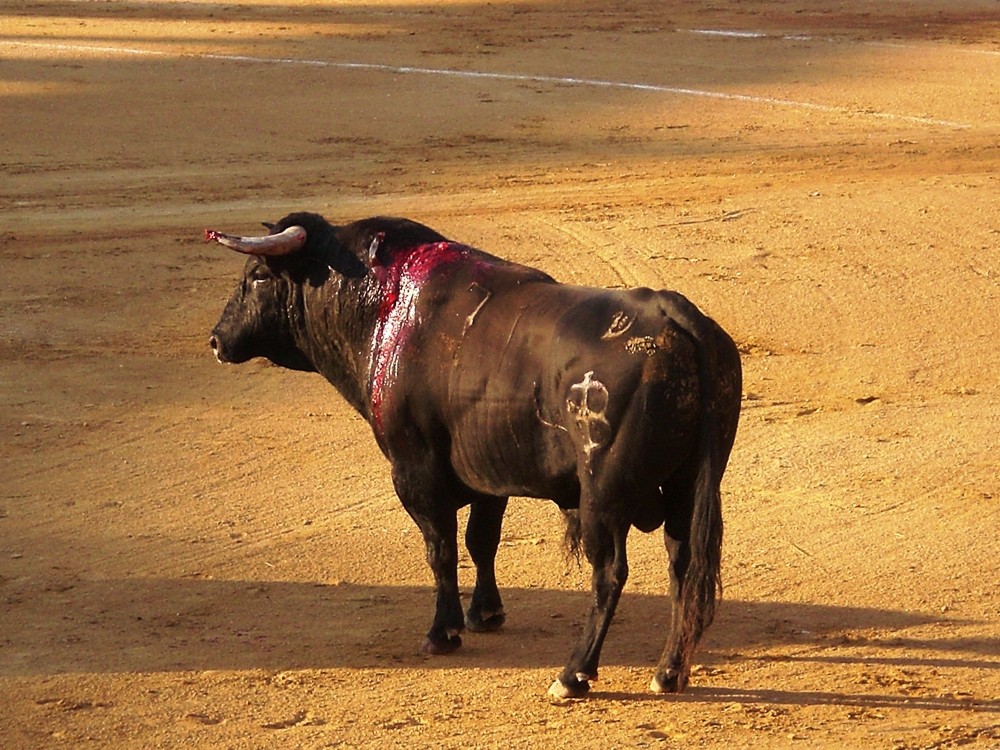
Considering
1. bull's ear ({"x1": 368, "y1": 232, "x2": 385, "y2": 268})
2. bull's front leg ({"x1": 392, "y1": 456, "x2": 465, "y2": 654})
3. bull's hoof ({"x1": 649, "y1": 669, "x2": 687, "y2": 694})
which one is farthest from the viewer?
bull's ear ({"x1": 368, "y1": 232, "x2": 385, "y2": 268})

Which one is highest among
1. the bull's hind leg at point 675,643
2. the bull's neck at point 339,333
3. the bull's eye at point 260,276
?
the bull's eye at point 260,276

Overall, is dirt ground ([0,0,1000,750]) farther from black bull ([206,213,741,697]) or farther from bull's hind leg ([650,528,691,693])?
black bull ([206,213,741,697])

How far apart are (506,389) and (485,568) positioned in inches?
43.9

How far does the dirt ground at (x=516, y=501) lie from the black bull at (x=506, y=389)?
0.48 metres

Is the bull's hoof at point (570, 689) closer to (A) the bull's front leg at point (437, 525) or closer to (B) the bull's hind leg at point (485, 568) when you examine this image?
(A) the bull's front leg at point (437, 525)

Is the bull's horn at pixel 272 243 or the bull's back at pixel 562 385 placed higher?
the bull's horn at pixel 272 243

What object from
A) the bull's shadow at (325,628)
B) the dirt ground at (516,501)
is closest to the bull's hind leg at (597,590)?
the dirt ground at (516,501)

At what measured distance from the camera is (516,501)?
9195 millimetres

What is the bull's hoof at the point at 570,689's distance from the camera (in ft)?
21.9

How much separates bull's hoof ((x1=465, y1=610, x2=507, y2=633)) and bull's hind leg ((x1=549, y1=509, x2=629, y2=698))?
81cm

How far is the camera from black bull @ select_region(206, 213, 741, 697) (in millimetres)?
6328

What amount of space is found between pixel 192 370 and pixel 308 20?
16.6 metres

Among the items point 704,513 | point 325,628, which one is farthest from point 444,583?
point 704,513

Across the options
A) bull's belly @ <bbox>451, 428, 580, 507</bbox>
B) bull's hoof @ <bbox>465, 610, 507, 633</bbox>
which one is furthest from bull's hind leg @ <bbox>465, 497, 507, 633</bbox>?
bull's belly @ <bbox>451, 428, 580, 507</bbox>
